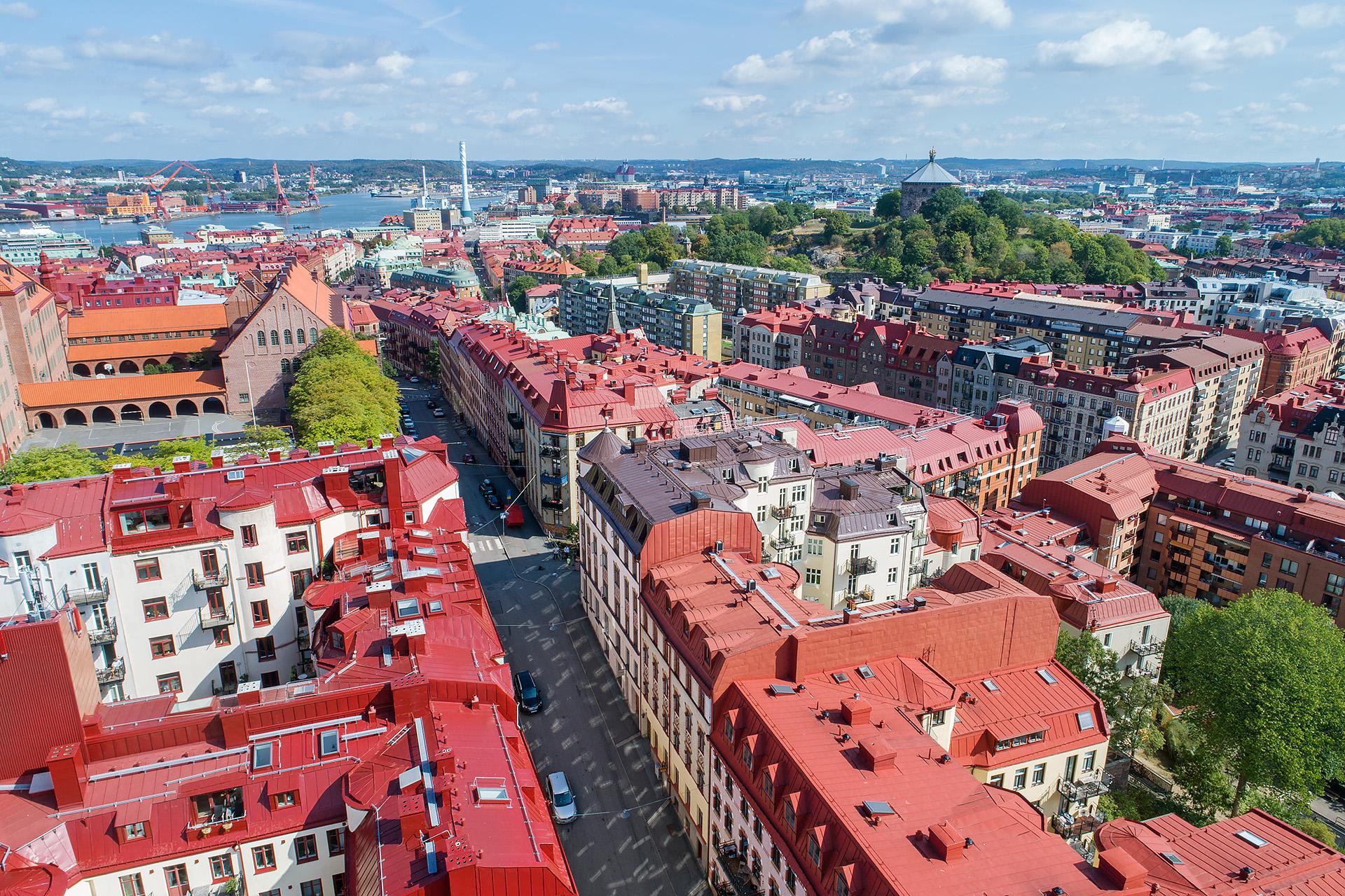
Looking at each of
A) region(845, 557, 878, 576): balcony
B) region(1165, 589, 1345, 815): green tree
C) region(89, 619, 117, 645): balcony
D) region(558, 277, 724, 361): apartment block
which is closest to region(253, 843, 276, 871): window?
region(89, 619, 117, 645): balcony

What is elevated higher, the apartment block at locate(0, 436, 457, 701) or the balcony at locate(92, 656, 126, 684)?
the apartment block at locate(0, 436, 457, 701)

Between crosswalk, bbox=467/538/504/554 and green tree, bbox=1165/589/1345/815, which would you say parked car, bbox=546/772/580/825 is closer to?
crosswalk, bbox=467/538/504/554

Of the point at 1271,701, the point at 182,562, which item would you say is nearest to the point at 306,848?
the point at 182,562

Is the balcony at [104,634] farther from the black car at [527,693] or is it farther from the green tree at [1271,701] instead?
the green tree at [1271,701]

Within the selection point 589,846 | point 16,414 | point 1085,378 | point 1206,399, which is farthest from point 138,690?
point 1206,399

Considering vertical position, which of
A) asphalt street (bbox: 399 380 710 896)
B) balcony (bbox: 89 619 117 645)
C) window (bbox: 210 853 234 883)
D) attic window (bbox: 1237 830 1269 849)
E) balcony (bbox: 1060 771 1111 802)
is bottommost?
asphalt street (bbox: 399 380 710 896)

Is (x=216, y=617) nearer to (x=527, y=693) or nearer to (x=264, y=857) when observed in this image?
(x=527, y=693)
